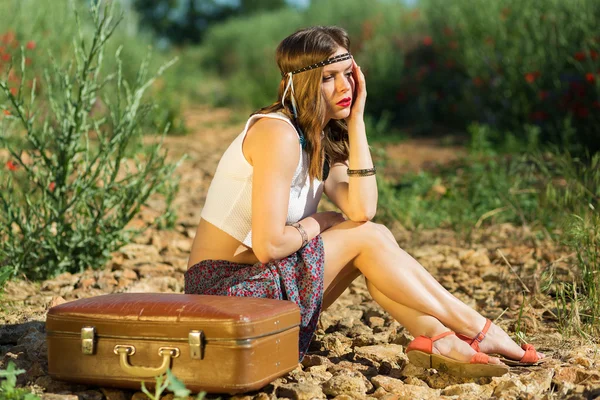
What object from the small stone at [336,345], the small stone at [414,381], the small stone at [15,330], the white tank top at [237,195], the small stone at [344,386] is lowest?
the small stone at [336,345]

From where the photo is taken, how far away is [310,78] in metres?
2.75

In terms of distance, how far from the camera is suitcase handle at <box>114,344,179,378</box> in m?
2.24

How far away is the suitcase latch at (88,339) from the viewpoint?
2309mm

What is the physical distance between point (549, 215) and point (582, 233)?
1439mm

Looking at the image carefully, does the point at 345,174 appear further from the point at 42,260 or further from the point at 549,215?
the point at 549,215

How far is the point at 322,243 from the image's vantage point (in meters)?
2.70

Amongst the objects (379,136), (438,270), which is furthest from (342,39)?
(379,136)

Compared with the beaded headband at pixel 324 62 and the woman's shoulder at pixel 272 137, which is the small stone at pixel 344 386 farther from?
the beaded headband at pixel 324 62

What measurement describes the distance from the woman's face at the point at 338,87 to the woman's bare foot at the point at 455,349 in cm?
86

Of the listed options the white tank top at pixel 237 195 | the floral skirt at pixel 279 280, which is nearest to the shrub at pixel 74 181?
the white tank top at pixel 237 195

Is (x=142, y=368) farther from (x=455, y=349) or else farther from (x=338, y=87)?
(x=338, y=87)

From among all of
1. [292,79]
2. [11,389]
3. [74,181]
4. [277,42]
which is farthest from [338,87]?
[277,42]

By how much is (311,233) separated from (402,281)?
0.34m

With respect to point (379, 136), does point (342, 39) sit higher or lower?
higher
